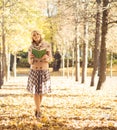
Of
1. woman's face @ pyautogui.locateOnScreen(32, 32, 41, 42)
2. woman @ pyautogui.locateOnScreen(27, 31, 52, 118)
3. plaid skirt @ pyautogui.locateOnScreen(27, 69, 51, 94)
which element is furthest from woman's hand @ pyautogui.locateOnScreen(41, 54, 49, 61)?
woman's face @ pyautogui.locateOnScreen(32, 32, 41, 42)

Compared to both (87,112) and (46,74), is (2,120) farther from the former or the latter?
(87,112)

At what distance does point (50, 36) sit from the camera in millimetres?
55812

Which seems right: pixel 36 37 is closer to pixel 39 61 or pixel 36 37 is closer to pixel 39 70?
pixel 39 61

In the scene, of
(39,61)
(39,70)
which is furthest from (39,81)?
(39,61)

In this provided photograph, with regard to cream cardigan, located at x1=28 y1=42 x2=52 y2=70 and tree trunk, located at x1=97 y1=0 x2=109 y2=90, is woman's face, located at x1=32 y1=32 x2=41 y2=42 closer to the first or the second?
cream cardigan, located at x1=28 y1=42 x2=52 y2=70

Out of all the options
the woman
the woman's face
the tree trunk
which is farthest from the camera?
the tree trunk

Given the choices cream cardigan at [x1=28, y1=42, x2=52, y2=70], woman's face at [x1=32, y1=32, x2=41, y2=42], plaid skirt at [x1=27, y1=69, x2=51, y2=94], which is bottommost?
plaid skirt at [x1=27, y1=69, x2=51, y2=94]

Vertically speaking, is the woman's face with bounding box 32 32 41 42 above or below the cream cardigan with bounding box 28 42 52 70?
above

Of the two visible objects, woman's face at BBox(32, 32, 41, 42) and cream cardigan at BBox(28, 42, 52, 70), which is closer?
woman's face at BBox(32, 32, 41, 42)

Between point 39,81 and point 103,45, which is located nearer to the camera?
point 39,81

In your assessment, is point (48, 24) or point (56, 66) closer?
point (48, 24)

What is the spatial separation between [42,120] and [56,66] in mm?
58134

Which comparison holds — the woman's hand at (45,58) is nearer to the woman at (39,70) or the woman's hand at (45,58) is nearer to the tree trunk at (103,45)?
the woman at (39,70)

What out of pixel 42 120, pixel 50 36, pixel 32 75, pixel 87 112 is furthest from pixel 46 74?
pixel 50 36
